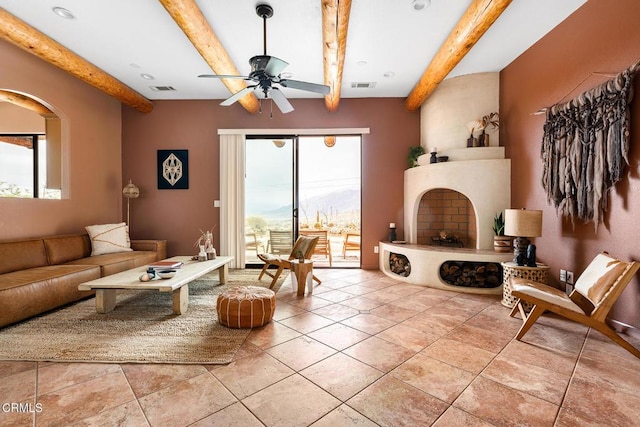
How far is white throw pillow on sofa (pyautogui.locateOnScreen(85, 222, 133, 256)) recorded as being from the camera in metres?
4.15

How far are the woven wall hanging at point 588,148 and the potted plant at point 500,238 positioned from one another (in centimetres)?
69

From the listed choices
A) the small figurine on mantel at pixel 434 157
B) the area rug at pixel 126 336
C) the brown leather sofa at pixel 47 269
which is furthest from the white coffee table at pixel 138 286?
the small figurine on mantel at pixel 434 157

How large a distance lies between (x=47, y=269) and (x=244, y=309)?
7.79 ft

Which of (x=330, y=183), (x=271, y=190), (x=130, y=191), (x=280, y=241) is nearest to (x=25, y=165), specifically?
(x=130, y=191)

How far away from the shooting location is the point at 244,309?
251cm

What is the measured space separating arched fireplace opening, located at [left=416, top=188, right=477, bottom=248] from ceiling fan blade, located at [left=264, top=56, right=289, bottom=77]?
2982 mm

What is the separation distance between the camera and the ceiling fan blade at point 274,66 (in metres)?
2.71

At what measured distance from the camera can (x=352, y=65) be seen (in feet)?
13.2

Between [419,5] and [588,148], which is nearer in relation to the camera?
[588,148]

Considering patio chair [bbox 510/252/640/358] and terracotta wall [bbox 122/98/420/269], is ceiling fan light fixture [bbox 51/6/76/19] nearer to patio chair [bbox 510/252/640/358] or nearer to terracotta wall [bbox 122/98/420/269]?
terracotta wall [bbox 122/98/420/269]

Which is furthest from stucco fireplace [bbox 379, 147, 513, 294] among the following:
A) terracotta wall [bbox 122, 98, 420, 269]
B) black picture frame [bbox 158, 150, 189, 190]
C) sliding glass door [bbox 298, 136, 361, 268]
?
sliding glass door [bbox 298, 136, 361, 268]

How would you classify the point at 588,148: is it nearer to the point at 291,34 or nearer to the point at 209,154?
the point at 291,34

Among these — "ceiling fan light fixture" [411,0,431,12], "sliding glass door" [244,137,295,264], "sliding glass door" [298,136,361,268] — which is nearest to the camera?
"ceiling fan light fixture" [411,0,431,12]

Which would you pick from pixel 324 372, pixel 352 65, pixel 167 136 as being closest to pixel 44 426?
pixel 324 372
